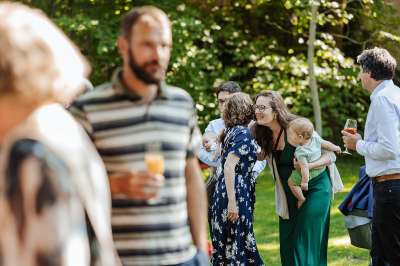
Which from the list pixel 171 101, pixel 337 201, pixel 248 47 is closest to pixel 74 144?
pixel 171 101

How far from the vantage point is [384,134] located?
4.40 meters

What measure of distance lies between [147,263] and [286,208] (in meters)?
3.26

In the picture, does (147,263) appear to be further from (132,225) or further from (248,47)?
(248,47)

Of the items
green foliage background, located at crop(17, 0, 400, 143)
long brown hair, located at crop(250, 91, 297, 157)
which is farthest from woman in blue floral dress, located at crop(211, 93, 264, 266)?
green foliage background, located at crop(17, 0, 400, 143)

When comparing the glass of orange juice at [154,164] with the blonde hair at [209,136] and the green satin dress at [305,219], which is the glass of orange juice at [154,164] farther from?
the blonde hair at [209,136]

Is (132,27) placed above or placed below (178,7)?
above

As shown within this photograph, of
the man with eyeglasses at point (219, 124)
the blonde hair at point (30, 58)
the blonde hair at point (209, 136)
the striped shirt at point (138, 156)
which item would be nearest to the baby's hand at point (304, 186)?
the man with eyeglasses at point (219, 124)

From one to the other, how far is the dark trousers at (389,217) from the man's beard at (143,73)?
2843 millimetres

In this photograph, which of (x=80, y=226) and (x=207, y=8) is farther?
(x=207, y=8)

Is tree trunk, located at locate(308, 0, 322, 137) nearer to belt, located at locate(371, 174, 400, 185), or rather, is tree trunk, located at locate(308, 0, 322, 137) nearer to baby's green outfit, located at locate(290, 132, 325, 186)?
baby's green outfit, located at locate(290, 132, 325, 186)

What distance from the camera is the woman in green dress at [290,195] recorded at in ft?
17.3

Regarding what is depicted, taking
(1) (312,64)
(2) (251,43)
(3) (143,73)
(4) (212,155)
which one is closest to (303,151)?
(4) (212,155)

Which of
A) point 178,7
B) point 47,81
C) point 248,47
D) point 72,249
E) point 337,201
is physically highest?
point 47,81

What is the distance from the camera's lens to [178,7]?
1407 cm
